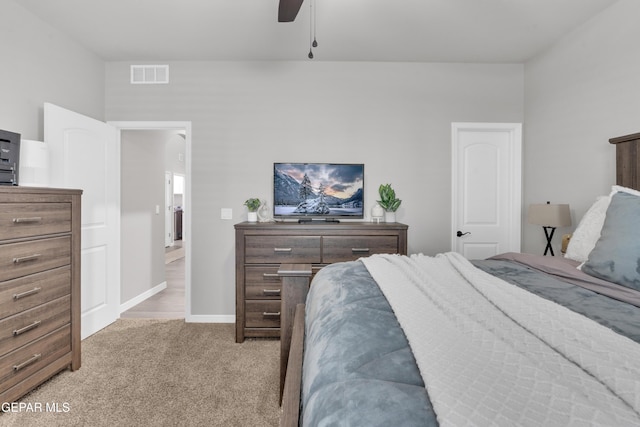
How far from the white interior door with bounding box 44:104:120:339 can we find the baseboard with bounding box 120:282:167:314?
0.91ft

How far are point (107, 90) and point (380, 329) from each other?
12.7 ft

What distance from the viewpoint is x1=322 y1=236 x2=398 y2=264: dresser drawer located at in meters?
2.93

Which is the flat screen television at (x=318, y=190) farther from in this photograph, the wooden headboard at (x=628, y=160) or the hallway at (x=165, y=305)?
the wooden headboard at (x=628, y=160)

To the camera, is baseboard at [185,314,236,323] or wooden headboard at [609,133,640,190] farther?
baseboard at [185,314,236,323]

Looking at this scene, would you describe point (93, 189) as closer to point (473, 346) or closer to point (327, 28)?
point (327, 28)

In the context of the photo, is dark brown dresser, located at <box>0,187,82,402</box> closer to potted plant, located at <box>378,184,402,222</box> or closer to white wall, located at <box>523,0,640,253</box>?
potted plant, located at <box>378,184,402,222</box>

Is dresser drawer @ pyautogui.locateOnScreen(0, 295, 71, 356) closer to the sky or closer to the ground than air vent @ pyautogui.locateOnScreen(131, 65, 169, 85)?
closer to the ground

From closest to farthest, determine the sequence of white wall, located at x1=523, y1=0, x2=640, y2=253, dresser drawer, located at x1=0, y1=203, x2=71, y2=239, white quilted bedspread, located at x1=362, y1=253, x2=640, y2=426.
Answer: white quilted bedspread, located at x1=362, y1=253, x2=640, y2=426, dresser drawer, located at x1=0, y1=203, x2=71, y2=239, white wall, located at x1=523, y1=0, x2=640, y2=253

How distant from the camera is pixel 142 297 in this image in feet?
13.2

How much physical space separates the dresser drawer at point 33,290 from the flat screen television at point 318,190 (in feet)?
5.96

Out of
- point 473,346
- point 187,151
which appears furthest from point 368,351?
point 187,151

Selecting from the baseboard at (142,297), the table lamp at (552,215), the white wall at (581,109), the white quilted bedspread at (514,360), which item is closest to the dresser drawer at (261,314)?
the baseboard at (142,297)

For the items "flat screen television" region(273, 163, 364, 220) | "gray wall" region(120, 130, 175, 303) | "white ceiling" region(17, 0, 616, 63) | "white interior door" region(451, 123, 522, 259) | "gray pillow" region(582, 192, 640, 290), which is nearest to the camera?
"gray pillow" region(582, 192, 640, 290)

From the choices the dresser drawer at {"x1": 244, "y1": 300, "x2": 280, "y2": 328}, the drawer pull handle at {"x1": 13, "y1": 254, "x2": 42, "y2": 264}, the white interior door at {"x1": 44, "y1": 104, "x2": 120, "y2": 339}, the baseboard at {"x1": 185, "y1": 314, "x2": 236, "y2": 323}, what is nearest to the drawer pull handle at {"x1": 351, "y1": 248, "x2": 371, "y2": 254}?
the dresser drawer at {"x1": 244, "y1": 300, "x2": 280, "y2": 328}
